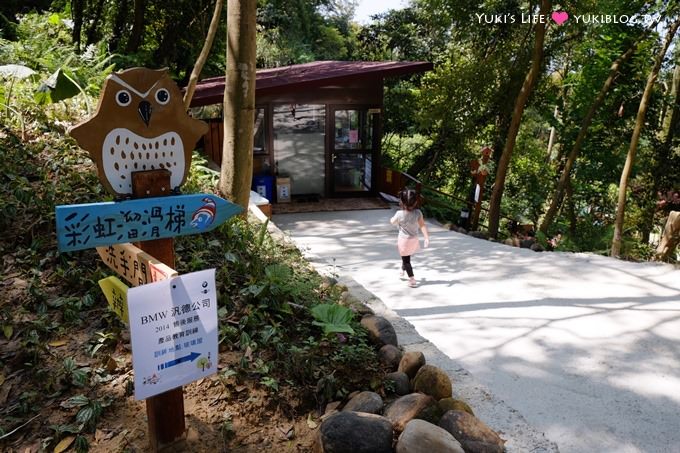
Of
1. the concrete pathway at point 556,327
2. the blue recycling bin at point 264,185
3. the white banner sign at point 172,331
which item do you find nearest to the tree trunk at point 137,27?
the blue recycling bin at point 264,185

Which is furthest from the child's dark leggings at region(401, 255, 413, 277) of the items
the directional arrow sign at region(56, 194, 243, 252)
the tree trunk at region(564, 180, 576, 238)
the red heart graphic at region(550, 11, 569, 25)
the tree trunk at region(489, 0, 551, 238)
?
the tree trunk at region(564, 180, 576, 238)

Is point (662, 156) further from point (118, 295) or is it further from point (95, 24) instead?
point (95, 24)

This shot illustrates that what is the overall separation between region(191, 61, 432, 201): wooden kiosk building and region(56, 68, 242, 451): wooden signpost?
886 centimetres

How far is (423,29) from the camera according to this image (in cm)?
1914

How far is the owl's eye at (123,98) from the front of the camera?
2225 millimetres

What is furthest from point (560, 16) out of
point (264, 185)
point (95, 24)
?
point (95, 24)

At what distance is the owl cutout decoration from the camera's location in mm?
2201

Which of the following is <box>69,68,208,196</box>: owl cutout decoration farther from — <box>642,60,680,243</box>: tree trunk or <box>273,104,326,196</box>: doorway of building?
<box>642,60,680,243</box>: tree trunk

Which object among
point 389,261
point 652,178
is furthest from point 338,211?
point 652,178

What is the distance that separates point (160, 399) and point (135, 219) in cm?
86

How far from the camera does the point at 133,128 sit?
89.9 inches

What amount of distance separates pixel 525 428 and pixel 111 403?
236 cm

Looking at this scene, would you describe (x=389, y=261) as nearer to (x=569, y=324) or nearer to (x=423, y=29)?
(x=569, y=324)

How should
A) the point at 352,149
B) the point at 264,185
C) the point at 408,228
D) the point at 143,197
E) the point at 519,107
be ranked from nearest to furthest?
the point at 143,197 → the point at 408,228 → the point at 519,107 → the point at 264,185 → the point at 352,149
